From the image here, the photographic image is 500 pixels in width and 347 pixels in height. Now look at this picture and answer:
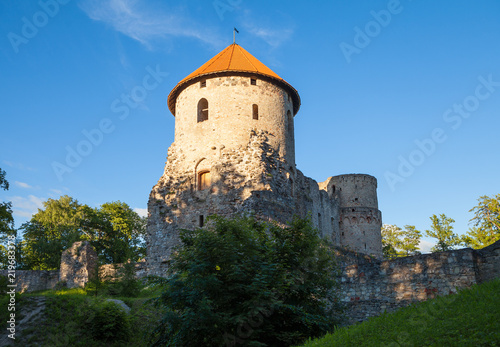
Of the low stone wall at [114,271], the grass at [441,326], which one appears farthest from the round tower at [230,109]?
the grass at [441,326]

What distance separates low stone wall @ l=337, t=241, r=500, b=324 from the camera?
39.2ft

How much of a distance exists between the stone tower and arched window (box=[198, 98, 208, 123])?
0.23 feet

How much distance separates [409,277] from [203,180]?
39.9 feet

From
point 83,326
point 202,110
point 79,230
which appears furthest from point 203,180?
point 79,230

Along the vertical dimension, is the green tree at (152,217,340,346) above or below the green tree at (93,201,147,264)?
below

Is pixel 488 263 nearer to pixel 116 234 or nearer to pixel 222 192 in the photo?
pixel 222 192

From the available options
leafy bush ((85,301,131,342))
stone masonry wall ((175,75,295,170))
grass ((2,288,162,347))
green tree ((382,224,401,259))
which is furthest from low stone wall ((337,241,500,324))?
green tree ((382,224,401,259))

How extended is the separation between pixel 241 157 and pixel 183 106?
4.92 m

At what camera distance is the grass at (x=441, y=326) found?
721 centimetres

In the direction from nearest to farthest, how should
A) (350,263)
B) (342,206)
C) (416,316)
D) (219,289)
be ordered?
(416,316) < (219,289) < (350,263) < (342,206)

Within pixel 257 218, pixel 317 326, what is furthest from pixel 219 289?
pixel 257 218

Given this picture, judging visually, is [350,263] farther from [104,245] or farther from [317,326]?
[104,245]

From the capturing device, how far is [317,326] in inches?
451

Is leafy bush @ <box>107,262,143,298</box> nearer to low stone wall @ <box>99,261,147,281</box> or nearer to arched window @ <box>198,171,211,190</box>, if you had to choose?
low stone wall @ <box>99,261,147,281</box>
